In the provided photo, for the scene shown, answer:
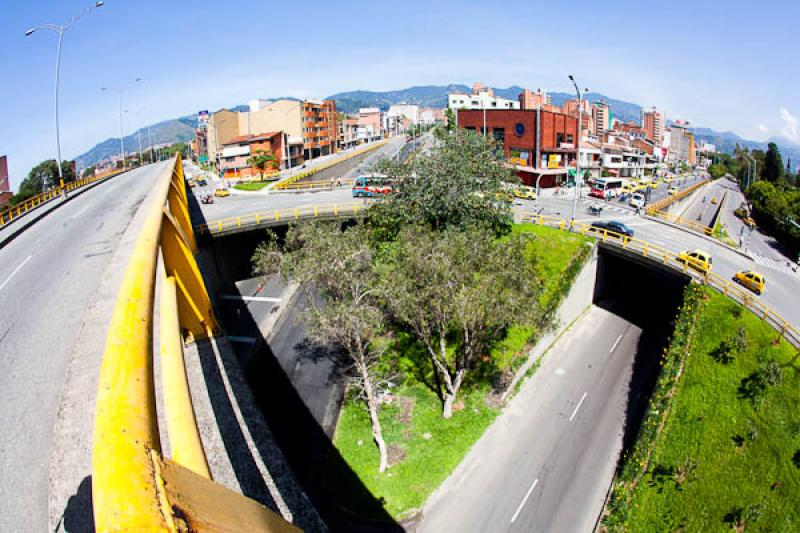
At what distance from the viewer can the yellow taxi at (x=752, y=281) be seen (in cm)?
2783

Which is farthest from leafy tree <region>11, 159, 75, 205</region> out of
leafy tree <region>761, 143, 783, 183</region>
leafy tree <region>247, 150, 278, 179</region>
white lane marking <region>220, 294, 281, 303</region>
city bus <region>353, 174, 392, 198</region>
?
leafy tree <region>761, 143, 783, 183</region>

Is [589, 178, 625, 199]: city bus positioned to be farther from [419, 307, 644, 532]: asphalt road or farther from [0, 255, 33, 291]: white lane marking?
[0, 255, 33, 291]: white lane marking

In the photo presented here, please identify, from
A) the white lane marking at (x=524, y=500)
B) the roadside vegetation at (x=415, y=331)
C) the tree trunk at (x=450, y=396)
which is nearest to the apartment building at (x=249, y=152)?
the roadside vegetation at (x=415, y=331)

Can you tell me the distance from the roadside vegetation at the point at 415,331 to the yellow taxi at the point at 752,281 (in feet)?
33.3

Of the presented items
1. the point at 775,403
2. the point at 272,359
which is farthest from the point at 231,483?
the point at 775,403

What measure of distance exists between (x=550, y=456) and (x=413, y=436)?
632cm

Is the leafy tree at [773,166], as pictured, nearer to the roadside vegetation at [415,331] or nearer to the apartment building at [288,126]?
the apartment building at [288,126]

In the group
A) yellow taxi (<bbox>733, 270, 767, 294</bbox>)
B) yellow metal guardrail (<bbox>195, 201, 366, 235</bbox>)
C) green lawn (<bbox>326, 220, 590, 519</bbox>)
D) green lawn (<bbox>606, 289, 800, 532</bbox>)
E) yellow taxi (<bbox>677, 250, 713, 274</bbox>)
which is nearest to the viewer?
green lawn (<bbox>606, 289, 800, 532</bbox>)

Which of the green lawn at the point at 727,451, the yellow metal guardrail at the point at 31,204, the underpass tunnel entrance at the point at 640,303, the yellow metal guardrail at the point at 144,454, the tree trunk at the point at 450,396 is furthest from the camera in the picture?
the yellow metal guardrail at the point at 31,204

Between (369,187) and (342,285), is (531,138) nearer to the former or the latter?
(369,187)

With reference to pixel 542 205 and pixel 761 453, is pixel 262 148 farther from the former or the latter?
pixel 761 453

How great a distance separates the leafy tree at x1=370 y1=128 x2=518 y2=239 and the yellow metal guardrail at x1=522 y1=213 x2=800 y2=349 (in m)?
5.12

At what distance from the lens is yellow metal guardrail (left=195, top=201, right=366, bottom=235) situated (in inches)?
1449

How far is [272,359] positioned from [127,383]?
1002 inches
